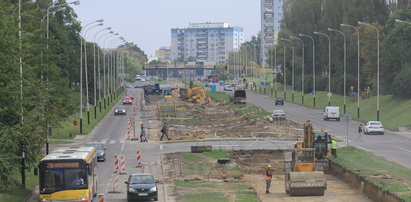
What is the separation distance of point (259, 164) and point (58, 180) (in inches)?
901

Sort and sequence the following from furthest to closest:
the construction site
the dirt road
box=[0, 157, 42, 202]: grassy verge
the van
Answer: the van, the construction site, the dirt road, box=[0, 157, 42, 202]: grassy verge

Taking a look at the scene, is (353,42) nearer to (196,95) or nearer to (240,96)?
(240,96)

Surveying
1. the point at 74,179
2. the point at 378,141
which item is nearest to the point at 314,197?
the point at 74,179

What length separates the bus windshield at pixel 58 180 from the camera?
1293 inches

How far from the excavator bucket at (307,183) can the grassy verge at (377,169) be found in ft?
8.22

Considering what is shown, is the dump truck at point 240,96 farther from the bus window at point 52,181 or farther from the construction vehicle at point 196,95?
the bus window at point 52,181

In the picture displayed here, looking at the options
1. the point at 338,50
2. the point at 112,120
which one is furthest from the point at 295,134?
the point at 338,50

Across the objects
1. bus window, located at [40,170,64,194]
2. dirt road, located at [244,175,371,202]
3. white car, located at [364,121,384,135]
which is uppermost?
bus window, located at [40,170,64,194]

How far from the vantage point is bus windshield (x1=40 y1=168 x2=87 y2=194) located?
32844 millimetres

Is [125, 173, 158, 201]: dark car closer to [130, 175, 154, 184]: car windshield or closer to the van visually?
[130, 175, 154, 184]: car windshield

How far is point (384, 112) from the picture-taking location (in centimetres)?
9631

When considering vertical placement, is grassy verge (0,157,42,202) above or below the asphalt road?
above

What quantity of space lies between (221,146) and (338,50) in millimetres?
71596

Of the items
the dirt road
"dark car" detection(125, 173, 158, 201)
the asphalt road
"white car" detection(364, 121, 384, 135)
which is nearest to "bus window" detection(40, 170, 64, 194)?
"dark car" detection(125, 173, 158, 201)
